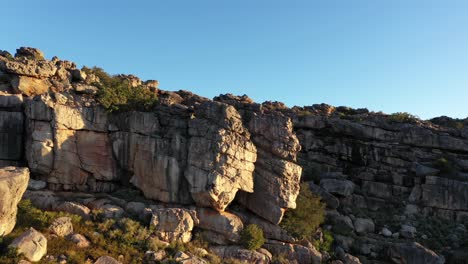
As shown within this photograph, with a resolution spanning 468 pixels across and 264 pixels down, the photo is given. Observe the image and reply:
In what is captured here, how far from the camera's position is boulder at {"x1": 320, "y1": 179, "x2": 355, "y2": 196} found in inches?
1259

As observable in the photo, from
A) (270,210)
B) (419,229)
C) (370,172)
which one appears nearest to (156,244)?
(270,210)

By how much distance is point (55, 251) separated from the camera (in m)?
17.9

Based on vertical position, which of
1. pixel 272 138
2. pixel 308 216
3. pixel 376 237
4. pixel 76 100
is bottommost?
pixel 376 237

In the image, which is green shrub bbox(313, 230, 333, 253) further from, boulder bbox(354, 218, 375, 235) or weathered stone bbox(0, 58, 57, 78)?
weathered stone bbox(0, 58, 57, 78)

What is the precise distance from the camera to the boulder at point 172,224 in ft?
71.1

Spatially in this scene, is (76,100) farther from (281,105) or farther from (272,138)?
(281,105)

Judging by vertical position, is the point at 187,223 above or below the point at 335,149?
Result: below

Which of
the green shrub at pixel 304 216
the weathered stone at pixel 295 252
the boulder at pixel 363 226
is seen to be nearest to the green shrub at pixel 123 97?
the green shrub at pixel 304 216

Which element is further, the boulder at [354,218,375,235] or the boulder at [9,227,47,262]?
the boulder at [354,218,375,235]

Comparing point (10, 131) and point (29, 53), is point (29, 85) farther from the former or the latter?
point (29, 53)

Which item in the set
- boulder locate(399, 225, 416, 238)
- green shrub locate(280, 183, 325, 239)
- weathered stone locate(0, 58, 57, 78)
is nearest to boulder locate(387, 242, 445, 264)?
boulder locate(399, 225, 416, 238)

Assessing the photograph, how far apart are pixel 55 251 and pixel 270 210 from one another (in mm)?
13523

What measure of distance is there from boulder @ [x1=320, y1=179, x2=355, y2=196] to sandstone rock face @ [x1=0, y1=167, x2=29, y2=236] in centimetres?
2404

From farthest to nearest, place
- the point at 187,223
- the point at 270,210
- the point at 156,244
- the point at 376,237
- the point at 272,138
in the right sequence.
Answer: the point at 376,237, the point at 272,138, the point at 270,210, the point at 187,223, the point at 156,244
